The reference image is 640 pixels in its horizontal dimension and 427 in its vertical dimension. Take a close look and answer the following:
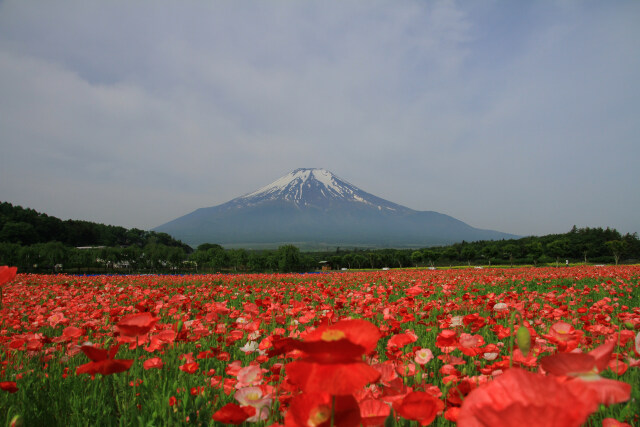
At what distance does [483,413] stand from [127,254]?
55171 mm

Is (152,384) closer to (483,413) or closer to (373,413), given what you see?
(373,413)

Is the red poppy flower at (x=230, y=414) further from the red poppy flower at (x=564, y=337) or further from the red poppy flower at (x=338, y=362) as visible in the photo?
the red poppy flower at (x=564, y=337)

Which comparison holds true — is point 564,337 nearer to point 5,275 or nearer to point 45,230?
point 5,275

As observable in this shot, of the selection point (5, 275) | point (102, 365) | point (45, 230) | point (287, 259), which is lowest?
point (287, 259)

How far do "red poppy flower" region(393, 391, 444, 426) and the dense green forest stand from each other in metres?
43.8

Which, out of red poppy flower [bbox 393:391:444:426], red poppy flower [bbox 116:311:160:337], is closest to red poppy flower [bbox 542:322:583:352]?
red poppy flower [bbox 393:391:444:426]

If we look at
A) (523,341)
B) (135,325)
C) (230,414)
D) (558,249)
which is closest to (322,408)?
(230,414)

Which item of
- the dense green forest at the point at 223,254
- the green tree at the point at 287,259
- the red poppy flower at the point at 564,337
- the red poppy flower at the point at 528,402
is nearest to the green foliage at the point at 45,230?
the dense green forest at the point at 223,254

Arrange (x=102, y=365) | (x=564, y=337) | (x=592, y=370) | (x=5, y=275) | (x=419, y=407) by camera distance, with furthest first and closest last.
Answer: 1. (x=564, y=337)
2. (x=5, y=275)
3. (x=102, y=365)
4. (x=419, y=407)
5. (x=592, y=370)

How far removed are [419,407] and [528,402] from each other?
1.59 feet

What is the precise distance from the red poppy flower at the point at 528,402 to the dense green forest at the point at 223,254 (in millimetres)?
44059

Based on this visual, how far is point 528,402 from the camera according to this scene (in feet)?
1.75

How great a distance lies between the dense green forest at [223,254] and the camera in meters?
39.3

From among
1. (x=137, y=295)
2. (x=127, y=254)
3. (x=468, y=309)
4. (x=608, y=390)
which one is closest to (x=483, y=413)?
(x=608, y=390)
